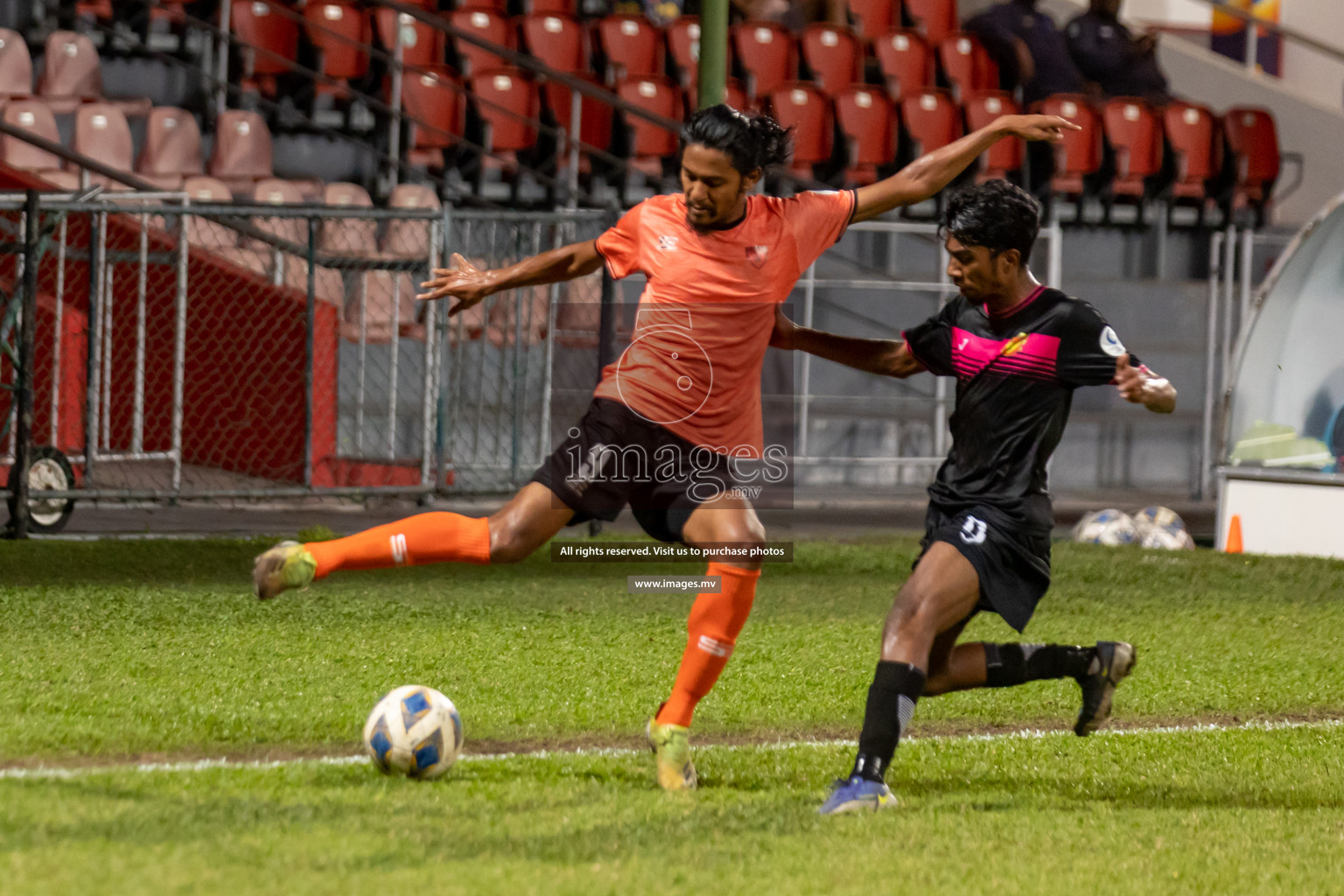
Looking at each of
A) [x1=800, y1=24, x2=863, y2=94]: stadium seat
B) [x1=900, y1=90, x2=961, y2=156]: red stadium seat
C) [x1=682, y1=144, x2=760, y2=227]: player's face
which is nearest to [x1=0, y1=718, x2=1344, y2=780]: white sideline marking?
[x1=682, y1=144, x2=760, y2=227]: player's face

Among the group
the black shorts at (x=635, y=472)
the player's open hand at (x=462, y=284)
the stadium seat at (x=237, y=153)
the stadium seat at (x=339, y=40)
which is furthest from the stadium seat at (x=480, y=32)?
the black shorts at (x=635, y=472)

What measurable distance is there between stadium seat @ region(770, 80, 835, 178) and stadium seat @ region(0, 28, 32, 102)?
6.61 m

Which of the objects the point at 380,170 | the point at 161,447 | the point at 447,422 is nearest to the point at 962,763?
the point at 447,422

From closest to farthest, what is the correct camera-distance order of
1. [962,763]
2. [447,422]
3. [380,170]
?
Result: [962,763]
[447,422]
[380,170]

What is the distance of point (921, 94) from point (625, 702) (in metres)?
11.1

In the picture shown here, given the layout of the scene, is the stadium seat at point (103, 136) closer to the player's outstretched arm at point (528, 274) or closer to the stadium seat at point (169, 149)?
the stadium seat at point (169, 149)

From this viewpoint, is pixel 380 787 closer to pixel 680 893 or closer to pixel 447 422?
pixel 680 893

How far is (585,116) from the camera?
48.6 feet

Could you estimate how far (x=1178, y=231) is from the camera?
16250 mm

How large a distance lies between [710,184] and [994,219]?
75 centimetres

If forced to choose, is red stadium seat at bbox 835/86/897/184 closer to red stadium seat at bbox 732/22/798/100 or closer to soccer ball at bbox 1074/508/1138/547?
red stadium seat at bbox 732/22/798/100

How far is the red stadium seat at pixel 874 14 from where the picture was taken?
1736cm

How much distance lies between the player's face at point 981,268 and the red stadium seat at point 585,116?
11.0 metres

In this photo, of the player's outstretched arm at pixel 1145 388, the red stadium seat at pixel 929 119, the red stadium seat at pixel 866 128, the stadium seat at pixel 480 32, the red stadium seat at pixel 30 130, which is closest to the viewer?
the player's outstretched arm at pixel 1145 388
